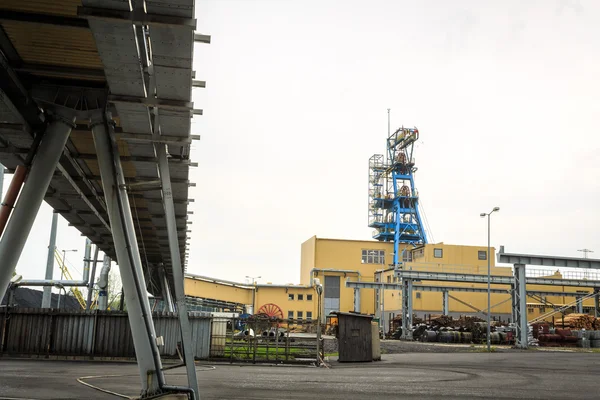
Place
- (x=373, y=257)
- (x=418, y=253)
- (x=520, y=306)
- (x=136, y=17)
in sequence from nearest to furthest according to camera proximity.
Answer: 1. (x=136, y=17)
2. (x=520, y=306)
3. (x=418, y=253)
4. (x=373, y=257)

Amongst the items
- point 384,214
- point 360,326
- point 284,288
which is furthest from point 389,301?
point 360,326

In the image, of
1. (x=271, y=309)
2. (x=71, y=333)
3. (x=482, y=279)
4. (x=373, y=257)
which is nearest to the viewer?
(x=71, y=333)

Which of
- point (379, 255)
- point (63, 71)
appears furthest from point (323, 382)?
point (379, 255)

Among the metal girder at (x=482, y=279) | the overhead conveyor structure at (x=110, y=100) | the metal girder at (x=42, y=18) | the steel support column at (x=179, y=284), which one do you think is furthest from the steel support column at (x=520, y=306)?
the metal girder at (x=42, y=18)

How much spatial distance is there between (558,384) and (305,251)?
228 ft

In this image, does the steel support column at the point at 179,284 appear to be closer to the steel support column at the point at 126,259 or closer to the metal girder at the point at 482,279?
the steel support column at the point at 126,259

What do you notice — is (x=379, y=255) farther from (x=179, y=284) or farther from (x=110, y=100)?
(x=110, y=100)

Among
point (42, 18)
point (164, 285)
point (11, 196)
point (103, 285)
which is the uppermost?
point (42, 18)

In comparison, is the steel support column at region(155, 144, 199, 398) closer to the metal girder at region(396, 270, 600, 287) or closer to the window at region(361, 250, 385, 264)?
the metal girder at region(396, 270, 600, 287)

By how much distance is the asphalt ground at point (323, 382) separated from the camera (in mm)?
13398

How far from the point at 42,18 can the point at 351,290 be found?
71167mm

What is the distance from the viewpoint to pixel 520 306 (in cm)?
4138

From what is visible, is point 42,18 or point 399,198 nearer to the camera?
point 42,18

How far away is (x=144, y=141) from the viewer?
10148 mm
